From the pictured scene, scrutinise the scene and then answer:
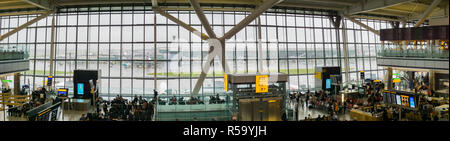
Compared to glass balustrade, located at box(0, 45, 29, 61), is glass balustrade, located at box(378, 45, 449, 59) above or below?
below

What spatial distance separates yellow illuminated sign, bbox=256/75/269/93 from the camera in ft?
41.8

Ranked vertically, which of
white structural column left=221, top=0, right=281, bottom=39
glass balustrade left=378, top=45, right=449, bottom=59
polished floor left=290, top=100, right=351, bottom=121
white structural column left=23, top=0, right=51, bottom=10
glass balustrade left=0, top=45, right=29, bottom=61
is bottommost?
polished floor left=290, top=100, right=351, bottom=121

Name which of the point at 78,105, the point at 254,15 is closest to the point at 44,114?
the point at 78,105

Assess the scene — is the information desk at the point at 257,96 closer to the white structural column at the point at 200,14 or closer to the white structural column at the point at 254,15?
the white structural column at the point at 254,15

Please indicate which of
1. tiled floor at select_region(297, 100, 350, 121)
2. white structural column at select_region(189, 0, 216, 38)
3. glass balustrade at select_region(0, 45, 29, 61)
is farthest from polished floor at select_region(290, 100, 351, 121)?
glass balustrade at select_region(0, 45, 29, 61)

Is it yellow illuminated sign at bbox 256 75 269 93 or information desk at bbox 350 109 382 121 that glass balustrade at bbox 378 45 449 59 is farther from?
information desk at bbox 350 109 382 121

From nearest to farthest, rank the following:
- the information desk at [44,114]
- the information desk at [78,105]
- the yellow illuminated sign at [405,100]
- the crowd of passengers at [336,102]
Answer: the information desk at [44,114] < the yellow illuminated sign at [405,100] < the crowd of passengers at [336,102] < the information desk at [78,105]

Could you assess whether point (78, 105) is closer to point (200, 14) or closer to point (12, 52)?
point (12, 52)

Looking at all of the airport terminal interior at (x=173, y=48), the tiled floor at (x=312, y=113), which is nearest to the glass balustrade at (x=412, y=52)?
the tiled floor at (x=312, y=113)

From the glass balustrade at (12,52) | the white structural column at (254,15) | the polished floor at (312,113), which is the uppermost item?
the white structural column at (254,15)

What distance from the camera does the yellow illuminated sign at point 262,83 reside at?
1273 centimetres

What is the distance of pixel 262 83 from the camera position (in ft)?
42.2
